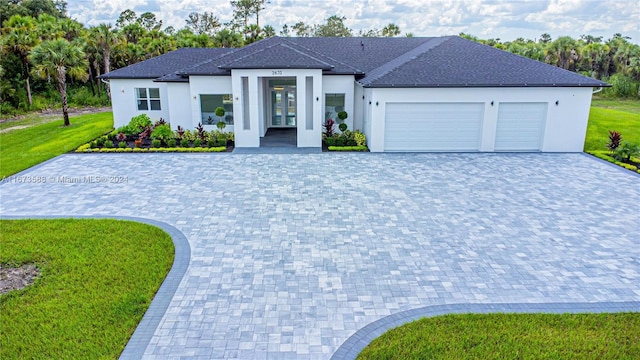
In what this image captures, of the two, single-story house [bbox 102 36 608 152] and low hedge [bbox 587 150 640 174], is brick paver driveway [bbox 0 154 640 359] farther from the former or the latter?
single-story house [bbox 102 36 608 152]

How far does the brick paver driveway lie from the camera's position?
6688mm

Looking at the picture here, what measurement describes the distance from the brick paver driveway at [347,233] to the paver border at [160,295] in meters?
0.13

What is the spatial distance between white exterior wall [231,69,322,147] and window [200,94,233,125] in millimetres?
1496

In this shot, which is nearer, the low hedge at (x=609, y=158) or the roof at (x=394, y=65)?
the low hedge at (x=609, y=158)

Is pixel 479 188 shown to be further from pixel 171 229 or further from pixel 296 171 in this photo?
pixel 171 229

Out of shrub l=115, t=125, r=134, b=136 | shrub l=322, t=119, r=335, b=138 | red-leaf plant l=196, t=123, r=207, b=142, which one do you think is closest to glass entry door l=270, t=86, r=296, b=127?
shrub l=322, t=119, r=335, b=138

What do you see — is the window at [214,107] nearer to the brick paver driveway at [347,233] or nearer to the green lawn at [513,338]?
the brick paver driveway at [347,233]

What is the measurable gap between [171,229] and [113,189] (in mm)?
4365

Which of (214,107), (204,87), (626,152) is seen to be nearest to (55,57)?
(204,87)

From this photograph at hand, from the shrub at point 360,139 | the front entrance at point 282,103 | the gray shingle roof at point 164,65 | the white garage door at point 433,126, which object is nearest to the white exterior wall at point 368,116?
the shrub at point 360,139

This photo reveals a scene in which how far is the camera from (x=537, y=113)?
17.9m

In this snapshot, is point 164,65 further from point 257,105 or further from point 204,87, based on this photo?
point 257,105

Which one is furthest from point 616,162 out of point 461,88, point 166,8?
point 166,8

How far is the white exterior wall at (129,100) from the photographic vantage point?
2238cm
